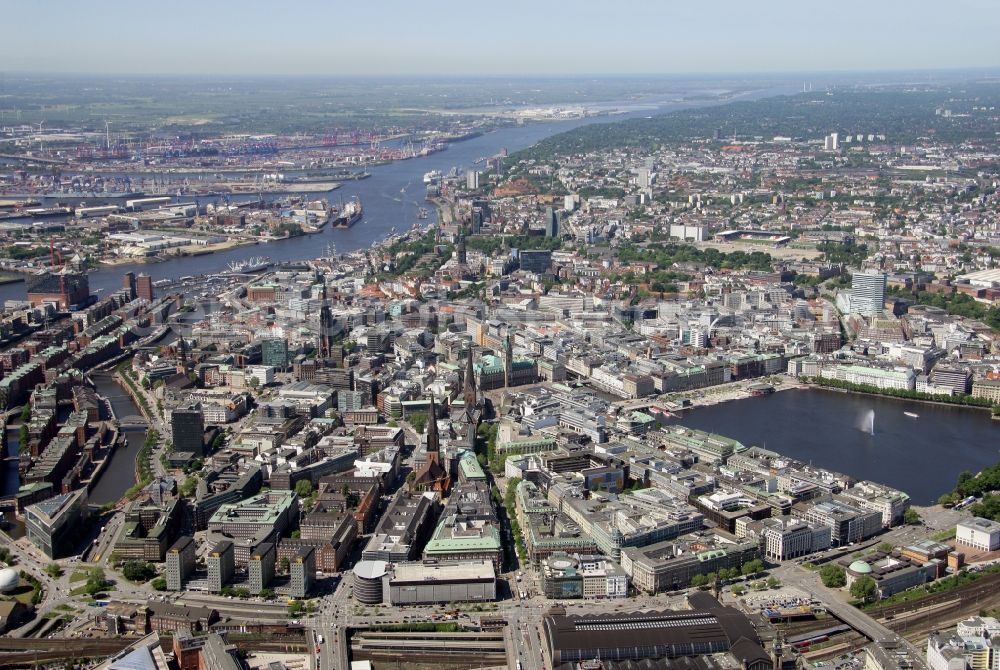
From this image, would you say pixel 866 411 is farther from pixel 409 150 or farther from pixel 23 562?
pixel 409 150

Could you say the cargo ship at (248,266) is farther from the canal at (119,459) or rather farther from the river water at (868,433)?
the river water at (868,433)

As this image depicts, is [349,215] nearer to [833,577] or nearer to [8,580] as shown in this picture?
[8,580]

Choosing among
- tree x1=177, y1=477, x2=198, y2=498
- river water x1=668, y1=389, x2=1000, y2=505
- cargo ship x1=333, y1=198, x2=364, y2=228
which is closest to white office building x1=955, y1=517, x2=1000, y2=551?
river water x1=668, y1=389, x2=1000, y2=505

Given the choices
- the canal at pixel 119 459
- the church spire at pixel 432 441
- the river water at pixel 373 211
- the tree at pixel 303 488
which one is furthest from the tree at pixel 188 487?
the river water at pixel 373 211

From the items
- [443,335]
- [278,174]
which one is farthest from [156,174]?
[443,335]

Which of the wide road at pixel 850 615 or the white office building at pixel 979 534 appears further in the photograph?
the white office building at pixel 979 534

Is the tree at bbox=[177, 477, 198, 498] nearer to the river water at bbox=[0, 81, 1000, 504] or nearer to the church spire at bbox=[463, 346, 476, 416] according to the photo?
the river water at bbox=[0, 81, 1000, 504]

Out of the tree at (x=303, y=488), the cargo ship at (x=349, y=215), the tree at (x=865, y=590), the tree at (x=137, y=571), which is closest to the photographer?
the tree at (x=865, y=590)
